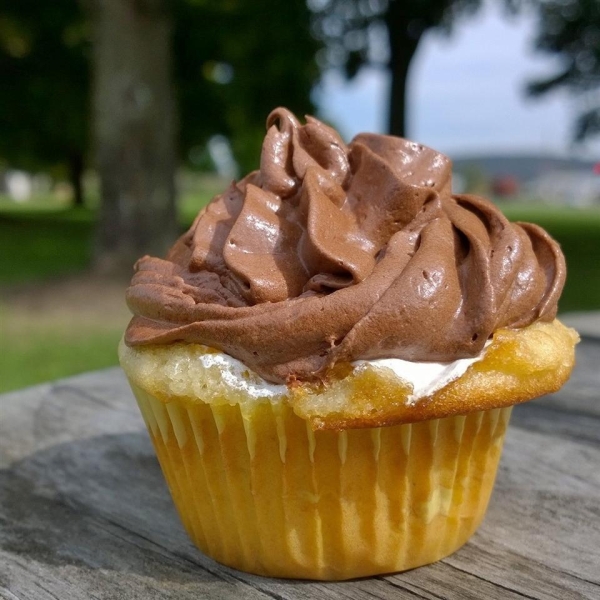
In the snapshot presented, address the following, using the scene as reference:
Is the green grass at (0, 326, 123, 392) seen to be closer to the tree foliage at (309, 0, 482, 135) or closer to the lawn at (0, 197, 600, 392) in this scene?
the lawn at (0, 197, 600, 392)

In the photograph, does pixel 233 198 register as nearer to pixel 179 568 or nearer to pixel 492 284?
pixel 492 284

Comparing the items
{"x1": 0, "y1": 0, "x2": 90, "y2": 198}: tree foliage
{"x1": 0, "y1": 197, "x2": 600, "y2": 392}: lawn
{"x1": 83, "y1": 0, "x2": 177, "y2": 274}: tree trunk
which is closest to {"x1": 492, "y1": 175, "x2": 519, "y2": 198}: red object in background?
{"x1": 0, "y1": 0, "x2": 90, "y2": 198}: tree foliage

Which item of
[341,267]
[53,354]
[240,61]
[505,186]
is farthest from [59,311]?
[505,186]

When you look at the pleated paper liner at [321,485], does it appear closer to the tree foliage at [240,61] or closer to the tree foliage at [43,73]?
the tree foliage at [240,61]

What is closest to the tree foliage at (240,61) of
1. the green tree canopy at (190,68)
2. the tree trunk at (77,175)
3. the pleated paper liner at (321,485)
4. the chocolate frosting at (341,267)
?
the green tree canopy at (190,68)

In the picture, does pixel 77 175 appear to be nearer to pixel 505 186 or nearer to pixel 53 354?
pixel 53 354

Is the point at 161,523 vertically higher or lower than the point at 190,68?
lower

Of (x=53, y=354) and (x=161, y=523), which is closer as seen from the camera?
(x=161, y=523)

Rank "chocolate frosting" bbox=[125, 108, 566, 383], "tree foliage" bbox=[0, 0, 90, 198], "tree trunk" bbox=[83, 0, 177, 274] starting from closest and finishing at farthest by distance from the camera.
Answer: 1. "chocolate frosting" bbox=[125, 108, 566, 383]
2. "tree trunk" bbox=[83, 0, 177, 274]
3. "tree foliage" bbox=[0, 0, 90, 198]
